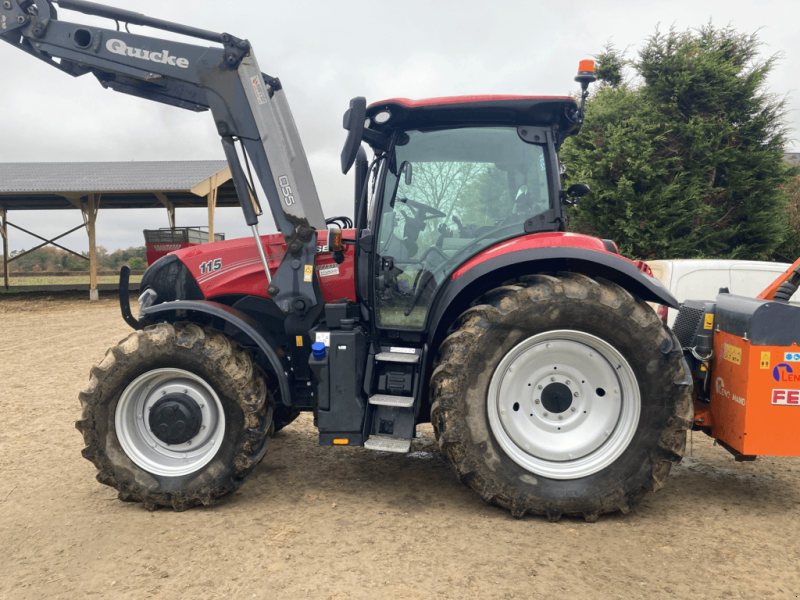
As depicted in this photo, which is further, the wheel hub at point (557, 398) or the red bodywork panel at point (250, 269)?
the red bodywork panel at point (250, 269)

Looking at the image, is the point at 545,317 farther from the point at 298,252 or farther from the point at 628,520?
the point at 298,252

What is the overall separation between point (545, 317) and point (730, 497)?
1.81m

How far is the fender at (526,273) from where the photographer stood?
327 cm

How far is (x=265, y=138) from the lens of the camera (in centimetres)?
363

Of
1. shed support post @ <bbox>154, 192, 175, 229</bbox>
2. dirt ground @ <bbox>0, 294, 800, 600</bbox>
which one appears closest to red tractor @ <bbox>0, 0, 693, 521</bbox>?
dirt ground @ <bbox>0, 294, 800, 600</bbox>

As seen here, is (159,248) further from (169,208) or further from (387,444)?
(387,444)

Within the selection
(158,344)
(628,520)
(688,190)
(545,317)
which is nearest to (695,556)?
(628,520)

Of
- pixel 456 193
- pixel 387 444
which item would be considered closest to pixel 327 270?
pixel 456 193

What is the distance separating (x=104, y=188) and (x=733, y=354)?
17747 mm

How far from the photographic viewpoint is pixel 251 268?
3.90 meters

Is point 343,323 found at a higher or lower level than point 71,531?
higher

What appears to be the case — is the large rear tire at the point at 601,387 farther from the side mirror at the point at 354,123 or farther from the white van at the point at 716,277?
the white van at the point at 716,277

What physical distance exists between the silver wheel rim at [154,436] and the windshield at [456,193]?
1.47 meters

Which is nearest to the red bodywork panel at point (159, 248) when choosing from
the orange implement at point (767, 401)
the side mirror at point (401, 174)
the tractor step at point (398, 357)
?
the side mirror at point (401, 174)
